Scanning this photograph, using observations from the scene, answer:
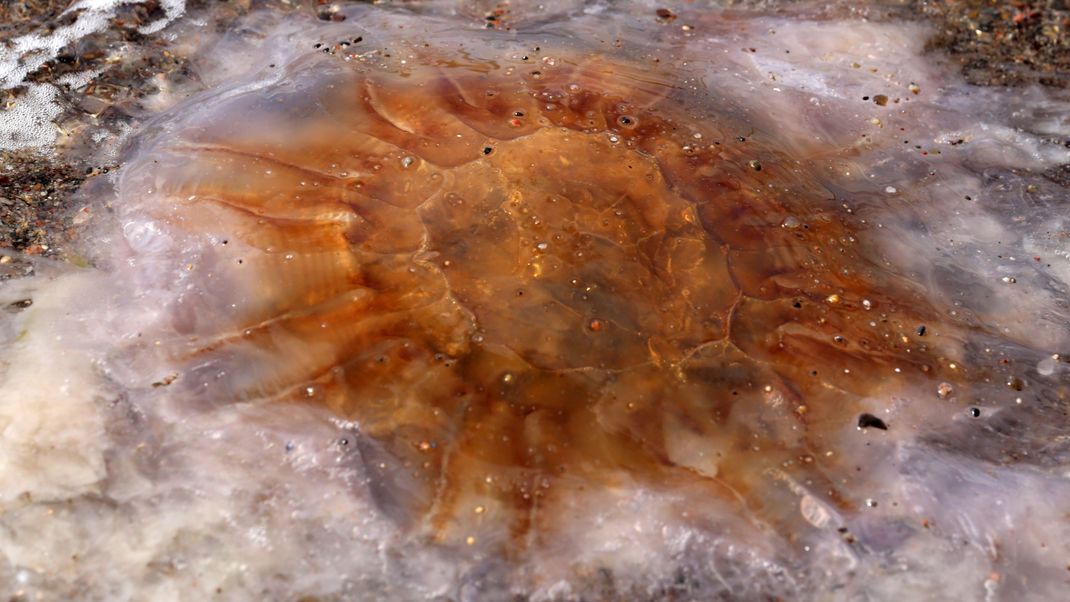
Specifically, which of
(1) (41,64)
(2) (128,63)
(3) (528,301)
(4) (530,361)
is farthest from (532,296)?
(1) (41,64)

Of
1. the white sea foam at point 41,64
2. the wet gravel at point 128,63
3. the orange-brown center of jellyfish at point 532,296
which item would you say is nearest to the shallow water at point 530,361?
the orange-brown center of jellyfish at point 532,296

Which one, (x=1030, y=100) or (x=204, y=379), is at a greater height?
(x=1030, y=100)

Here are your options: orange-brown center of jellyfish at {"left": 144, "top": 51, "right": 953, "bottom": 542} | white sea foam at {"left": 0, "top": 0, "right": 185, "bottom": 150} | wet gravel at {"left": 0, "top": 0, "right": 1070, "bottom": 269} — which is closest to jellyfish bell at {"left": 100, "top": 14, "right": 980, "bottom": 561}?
orange-brown center of jellyfish at {"left": 144, "top": 51, "right": 953, "bottom": 542}

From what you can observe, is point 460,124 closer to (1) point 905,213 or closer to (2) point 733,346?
(2) point 733,346

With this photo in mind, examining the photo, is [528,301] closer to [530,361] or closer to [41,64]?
[530,361]

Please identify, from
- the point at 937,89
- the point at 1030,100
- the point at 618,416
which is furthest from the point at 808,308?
the point at 1030,100
